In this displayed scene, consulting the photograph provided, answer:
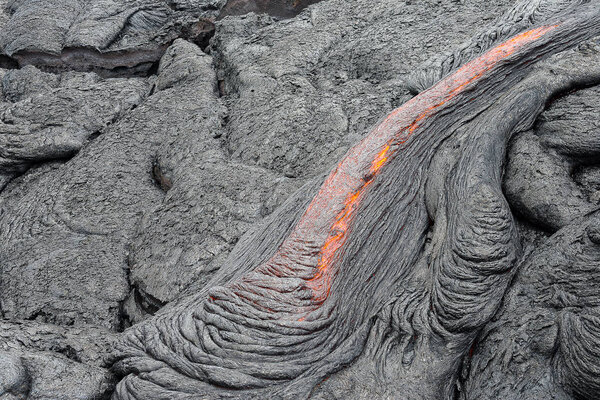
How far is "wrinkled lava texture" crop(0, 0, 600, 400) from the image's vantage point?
2535 mm

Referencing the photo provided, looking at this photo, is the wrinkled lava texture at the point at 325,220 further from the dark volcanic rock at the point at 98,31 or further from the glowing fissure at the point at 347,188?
the dark volcanic rock at the point at 98,31

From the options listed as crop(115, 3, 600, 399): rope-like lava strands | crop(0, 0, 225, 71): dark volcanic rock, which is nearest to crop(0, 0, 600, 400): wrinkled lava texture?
crop(115, 3, 600, 399): rope-like lava strands

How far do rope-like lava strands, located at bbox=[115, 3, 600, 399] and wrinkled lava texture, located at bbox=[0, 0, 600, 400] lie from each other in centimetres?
1

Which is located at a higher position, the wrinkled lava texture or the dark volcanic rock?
the dark volcanic rock

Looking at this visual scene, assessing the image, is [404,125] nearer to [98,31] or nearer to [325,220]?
[325,220]

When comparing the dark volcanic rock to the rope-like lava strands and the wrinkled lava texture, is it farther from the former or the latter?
the rope-like lava strands

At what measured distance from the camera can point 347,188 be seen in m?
3.04

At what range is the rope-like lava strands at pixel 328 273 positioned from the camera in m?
2.58

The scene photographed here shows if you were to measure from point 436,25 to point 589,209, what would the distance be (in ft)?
9.13

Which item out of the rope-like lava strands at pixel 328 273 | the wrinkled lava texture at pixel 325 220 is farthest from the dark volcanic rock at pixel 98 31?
the rope-like lava strands at pixel 328 273

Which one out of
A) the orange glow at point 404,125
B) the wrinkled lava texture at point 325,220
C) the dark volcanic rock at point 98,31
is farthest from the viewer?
the dark volcanic rock at point 98,31

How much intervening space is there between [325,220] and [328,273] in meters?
0.29

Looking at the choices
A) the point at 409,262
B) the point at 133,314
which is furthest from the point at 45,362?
the point at 409,262

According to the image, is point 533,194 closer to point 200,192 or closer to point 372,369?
point 372,369
